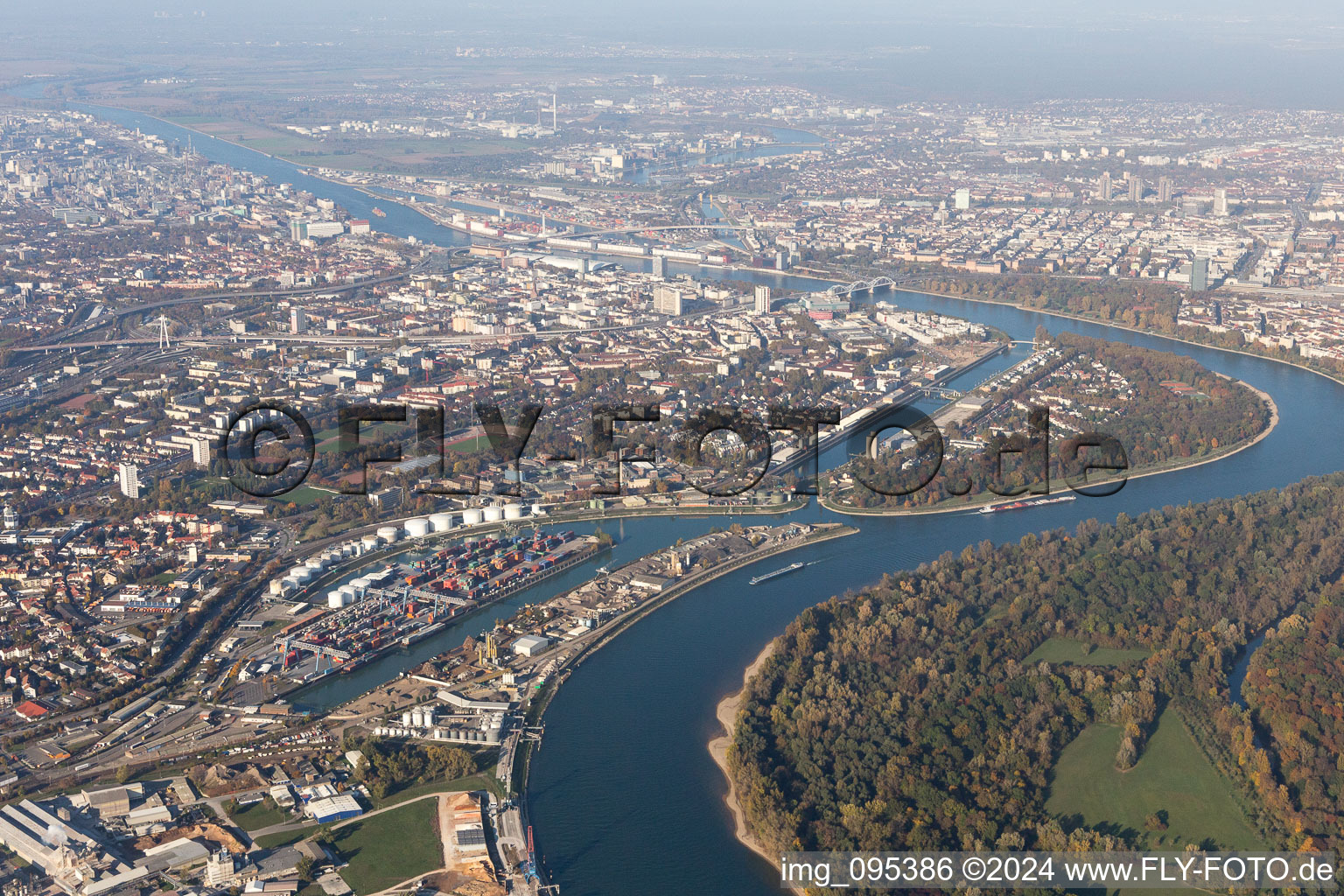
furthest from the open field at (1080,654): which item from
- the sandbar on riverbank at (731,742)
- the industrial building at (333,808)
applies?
the industrial building at (333,808)

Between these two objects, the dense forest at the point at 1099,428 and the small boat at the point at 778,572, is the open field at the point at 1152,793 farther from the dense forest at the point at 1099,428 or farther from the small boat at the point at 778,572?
the dense forest at the point at 1099,428

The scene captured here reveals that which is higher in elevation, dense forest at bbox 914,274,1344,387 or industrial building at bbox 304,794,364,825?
dense forest at bbox 914,274,1344,387

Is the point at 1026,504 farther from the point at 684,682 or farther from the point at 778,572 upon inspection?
the point at 684,682

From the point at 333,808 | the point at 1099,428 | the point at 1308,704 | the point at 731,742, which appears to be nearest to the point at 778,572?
the point at 731,742

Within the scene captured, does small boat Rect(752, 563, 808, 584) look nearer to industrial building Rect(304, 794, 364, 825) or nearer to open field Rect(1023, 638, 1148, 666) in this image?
open field Rect(1023, 638, 1148, 666)

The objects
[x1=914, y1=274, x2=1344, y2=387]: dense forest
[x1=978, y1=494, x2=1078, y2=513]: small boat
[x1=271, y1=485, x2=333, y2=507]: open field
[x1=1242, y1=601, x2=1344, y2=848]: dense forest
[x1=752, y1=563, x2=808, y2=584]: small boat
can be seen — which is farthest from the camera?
[x1=914, y1=274, x2=1344, y2=387]: dense forest

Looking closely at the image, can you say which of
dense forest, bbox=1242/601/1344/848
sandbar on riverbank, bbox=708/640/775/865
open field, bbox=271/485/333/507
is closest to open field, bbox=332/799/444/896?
sandbar on riverbank, bbox=708/640/775/865
